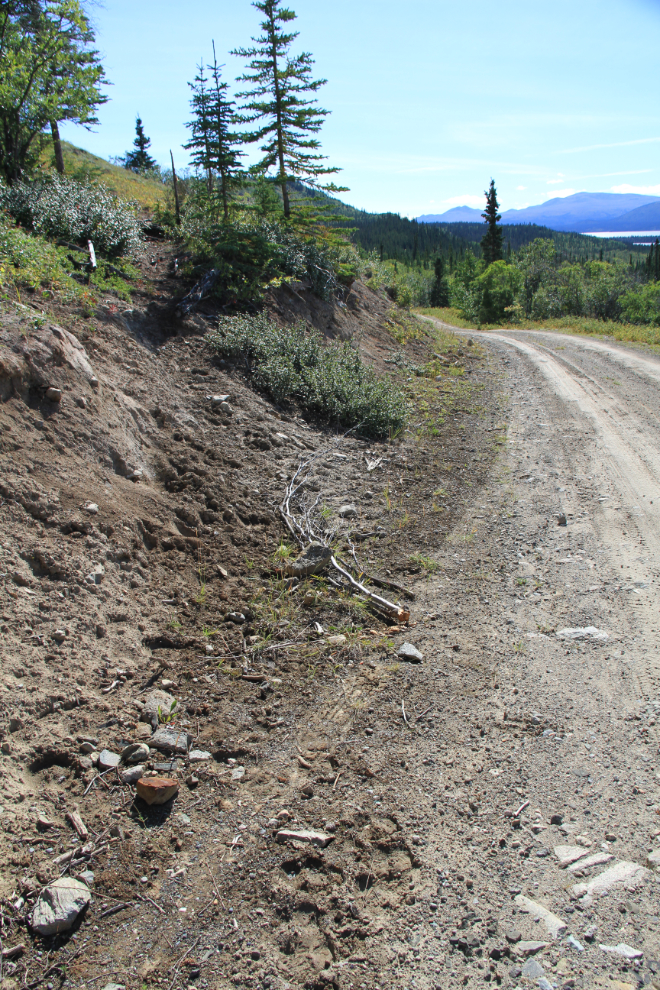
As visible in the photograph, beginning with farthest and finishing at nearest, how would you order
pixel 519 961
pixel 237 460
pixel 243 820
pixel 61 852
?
pixel 237 460 < pixel 243 820 < pixel 61 852 < pixel 519 961

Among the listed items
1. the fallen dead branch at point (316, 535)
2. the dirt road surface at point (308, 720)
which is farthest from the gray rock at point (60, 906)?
the fallen dead branch at point (316, 535)

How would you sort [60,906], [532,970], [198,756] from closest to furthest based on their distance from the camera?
[532,970] → [60,906] → [198,756]

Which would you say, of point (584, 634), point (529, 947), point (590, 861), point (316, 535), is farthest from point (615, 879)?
point (316, 535)

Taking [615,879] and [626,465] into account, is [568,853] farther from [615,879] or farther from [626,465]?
[626,465]

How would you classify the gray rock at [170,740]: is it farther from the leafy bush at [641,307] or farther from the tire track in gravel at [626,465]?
the leafy bush at [641,307]

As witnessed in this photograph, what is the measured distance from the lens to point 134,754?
10.6 feet

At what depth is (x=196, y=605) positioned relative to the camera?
4633 mm

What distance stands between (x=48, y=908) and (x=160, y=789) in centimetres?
70

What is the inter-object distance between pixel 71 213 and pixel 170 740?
8.52 metres

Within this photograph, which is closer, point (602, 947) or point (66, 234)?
point (602, 947)

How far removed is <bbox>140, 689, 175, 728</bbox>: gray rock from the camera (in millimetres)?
3553

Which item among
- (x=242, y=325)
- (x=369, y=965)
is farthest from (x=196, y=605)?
(x=242, y=325)

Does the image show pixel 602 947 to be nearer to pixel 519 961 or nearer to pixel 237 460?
pixel 519 961

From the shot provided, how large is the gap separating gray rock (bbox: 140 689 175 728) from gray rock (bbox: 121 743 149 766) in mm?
249
